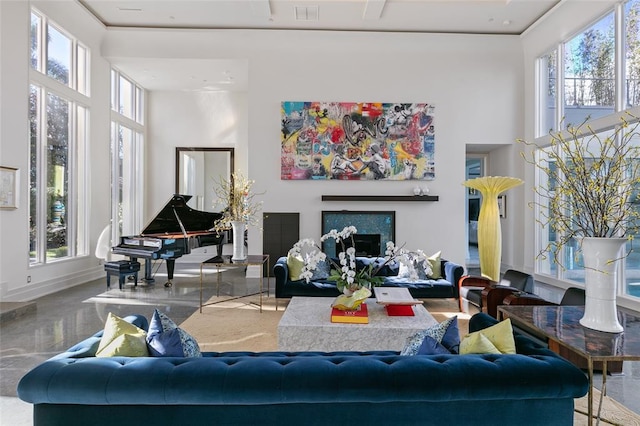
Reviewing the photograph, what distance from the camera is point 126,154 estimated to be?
9.05m

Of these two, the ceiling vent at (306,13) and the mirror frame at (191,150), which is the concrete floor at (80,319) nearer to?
the mirror frame at (191,150)

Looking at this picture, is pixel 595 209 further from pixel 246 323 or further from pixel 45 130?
pixel 45 130

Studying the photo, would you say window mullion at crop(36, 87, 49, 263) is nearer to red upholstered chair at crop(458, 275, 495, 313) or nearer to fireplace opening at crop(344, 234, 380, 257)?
fireplace opening at crop(344, 234, 380, 257)

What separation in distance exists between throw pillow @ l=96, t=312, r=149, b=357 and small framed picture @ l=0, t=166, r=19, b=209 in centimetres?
491

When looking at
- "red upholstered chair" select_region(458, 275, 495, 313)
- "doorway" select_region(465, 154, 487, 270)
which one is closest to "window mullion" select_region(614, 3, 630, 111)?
"red upholstered chair" select_region(458, 275, 495, 313)

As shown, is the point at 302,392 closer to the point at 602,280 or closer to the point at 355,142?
the point at 602,280

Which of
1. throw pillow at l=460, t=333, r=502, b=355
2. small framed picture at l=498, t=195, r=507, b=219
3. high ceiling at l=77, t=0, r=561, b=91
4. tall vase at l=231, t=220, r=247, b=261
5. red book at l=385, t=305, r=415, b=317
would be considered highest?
high ceiling at l=77, t=0, r=561, b=91

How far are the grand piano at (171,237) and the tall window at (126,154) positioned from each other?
2.27 metres

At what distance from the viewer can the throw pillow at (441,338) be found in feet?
6.18

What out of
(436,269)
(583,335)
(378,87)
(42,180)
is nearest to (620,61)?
(378,87)

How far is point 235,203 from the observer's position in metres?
5.52

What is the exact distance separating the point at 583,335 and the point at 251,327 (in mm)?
3389

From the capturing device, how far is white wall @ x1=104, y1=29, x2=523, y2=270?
7766 millimetres

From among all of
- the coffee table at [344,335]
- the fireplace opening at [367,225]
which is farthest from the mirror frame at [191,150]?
the coffee table at [344,335]
